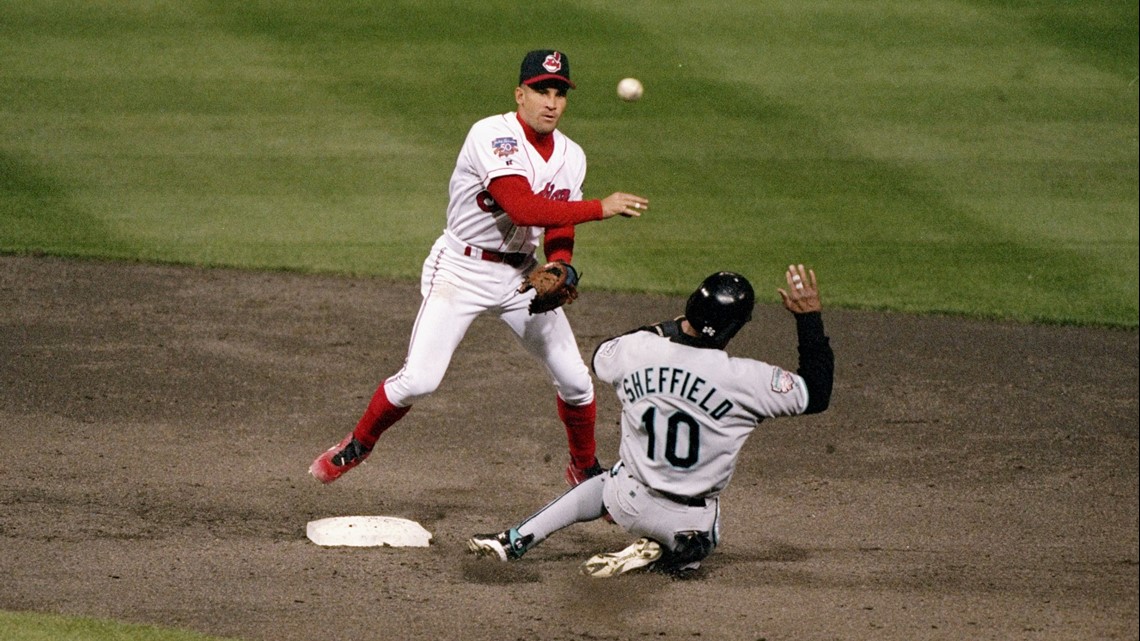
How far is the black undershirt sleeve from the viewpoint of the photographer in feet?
14.5

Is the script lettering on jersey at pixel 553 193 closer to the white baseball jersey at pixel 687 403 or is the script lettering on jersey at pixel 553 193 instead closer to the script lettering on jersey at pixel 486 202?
the script lettering on jersey at pixel 486 202

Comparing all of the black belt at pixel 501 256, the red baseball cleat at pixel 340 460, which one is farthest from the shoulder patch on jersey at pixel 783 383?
the red baseball cleat at pixel 340 460

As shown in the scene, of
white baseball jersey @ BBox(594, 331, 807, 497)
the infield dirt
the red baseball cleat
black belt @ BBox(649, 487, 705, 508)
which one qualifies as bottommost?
the infield dirt

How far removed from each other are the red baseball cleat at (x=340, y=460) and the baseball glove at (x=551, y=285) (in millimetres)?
950

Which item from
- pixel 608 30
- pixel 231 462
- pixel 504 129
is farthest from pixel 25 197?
pixel 608 30

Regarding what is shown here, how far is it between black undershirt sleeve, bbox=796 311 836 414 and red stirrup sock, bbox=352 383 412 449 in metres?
1.60

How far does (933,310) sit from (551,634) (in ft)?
15.5

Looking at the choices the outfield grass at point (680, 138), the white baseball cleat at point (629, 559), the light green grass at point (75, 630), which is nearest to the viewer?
the light green grass at point (75, 630)

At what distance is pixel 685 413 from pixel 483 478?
62.7 inches

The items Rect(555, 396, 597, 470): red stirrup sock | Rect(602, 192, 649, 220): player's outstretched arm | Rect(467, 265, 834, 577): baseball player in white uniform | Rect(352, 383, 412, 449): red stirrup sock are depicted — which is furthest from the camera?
Rect(555, 396, 597, 470): red stirrup sock

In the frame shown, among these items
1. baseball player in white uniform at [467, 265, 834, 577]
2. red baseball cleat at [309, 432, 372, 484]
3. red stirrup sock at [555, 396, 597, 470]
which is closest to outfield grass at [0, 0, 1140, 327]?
red baseball cleat at [309, 432, 372, 484]

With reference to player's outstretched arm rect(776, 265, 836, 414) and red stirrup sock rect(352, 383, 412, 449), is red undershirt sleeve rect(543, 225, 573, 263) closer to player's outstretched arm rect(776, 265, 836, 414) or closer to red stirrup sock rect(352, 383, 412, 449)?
red stirrup sock rect(352, 383, 412, 449)

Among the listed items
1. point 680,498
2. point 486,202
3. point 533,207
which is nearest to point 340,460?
point 486,202

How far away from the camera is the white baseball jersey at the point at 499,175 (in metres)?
4.94
